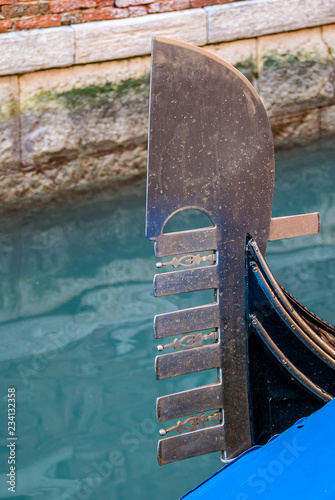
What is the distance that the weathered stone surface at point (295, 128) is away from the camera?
417 centimetres

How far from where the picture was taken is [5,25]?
126 inches

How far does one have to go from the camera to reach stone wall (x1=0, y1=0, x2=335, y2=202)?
11.1 ft

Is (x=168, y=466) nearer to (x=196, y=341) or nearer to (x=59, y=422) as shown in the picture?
(x=59, y=422)

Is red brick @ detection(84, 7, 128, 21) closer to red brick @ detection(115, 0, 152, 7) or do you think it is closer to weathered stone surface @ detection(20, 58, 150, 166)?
red brick @ detection(115, 0, 152, 7)

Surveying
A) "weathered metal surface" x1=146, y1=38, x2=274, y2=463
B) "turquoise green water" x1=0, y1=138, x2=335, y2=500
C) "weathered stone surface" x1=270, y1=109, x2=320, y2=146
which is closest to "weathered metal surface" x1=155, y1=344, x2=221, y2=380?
"weathered metal surface" x1=146, y1=38, x2=274, y2=463

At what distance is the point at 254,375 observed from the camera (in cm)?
150

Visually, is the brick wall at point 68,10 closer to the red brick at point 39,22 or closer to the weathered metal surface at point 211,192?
the red brick at point 39,22

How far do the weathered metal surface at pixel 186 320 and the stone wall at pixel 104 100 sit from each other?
2180mm

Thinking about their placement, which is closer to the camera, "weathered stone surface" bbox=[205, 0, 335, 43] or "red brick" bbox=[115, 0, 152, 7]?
"red brick" bbox=[115, 0, 152, 7]

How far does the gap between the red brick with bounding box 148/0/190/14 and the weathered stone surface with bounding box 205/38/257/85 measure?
0.25m

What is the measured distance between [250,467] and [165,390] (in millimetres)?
1123

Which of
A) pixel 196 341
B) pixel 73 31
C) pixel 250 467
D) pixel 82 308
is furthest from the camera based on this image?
pixel 73 31

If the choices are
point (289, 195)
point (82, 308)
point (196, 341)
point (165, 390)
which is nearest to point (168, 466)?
point (165, 390)

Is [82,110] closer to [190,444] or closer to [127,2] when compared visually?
[127,2]
